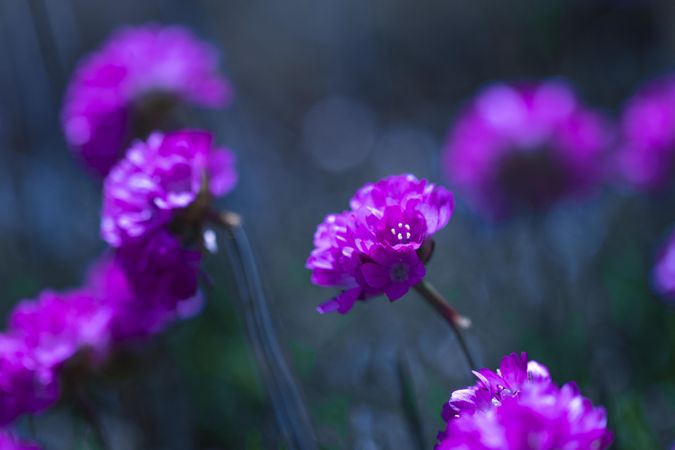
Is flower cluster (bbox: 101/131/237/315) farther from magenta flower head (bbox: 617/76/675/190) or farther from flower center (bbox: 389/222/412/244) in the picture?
magenta flower head (bbox: 617/76/675/190)

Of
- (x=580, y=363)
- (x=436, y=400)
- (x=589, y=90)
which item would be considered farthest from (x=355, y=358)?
(x=589, y=90)

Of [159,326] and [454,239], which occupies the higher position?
[159,326]

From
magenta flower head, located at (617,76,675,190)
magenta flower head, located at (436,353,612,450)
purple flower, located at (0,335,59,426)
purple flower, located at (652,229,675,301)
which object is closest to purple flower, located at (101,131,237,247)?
purple flower, located at (0,335,59,426)

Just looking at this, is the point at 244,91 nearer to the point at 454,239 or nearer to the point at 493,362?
the point at 454,239

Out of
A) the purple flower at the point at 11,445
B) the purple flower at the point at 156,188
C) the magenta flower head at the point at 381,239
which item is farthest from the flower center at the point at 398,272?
the purple flower at the point at 11,445

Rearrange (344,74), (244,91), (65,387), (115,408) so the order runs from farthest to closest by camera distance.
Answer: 1. (244,91)
2. (344,74)
3. (115,408)
4. (65,387)

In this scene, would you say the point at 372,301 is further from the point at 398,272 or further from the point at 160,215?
the point at 398,272
